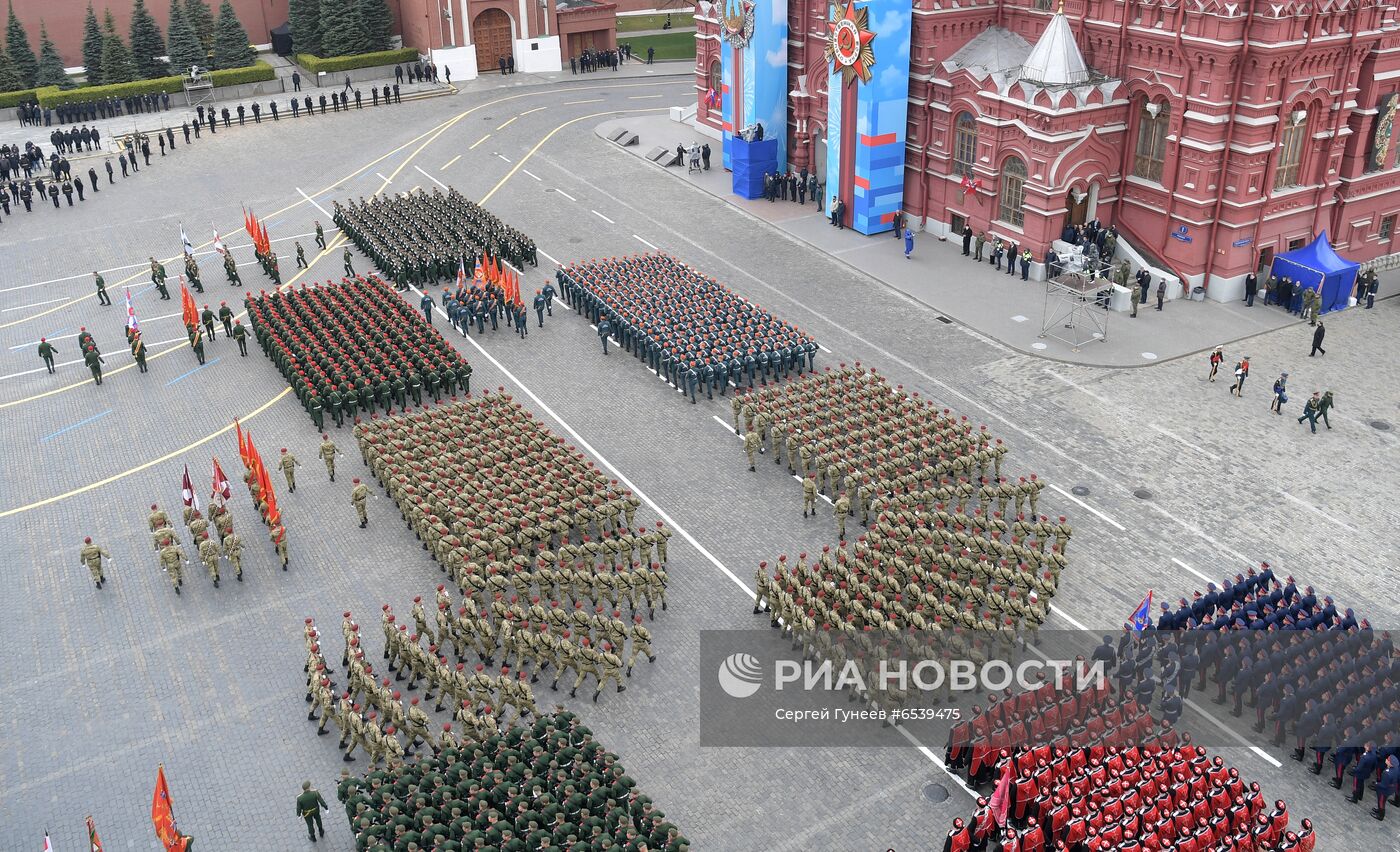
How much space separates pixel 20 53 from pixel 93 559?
55.0 meters

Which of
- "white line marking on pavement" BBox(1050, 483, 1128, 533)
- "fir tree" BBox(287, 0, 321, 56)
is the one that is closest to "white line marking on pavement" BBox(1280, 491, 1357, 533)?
"white line marking on pavement" BBox(1050, 483, 1128, 533)

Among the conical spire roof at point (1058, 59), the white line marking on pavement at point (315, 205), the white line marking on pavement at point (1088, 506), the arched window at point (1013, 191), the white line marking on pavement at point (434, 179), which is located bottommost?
the white line marking on pavement at point (1088, 506)

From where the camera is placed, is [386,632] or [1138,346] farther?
[1138,346]

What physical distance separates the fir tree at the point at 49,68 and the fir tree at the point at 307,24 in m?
14.3

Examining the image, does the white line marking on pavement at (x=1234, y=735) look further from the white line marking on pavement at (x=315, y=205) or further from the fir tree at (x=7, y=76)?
the fir tree at (x=7, y=76)

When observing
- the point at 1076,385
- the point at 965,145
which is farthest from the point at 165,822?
the point at 965,145

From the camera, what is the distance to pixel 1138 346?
38.8 meters

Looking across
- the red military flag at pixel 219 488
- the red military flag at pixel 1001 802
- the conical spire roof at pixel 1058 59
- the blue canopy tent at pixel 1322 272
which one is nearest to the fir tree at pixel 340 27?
the conical spire roof at pixel 1058 59

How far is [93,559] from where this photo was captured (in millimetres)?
27453

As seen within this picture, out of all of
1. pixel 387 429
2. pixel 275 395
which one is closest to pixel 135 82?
pixel 275 395

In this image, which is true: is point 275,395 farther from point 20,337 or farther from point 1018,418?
point 1018,418

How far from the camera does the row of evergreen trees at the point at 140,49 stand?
69438 millimetres

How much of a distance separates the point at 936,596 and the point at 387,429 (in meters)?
15.4

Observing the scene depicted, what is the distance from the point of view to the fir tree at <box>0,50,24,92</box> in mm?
68438
